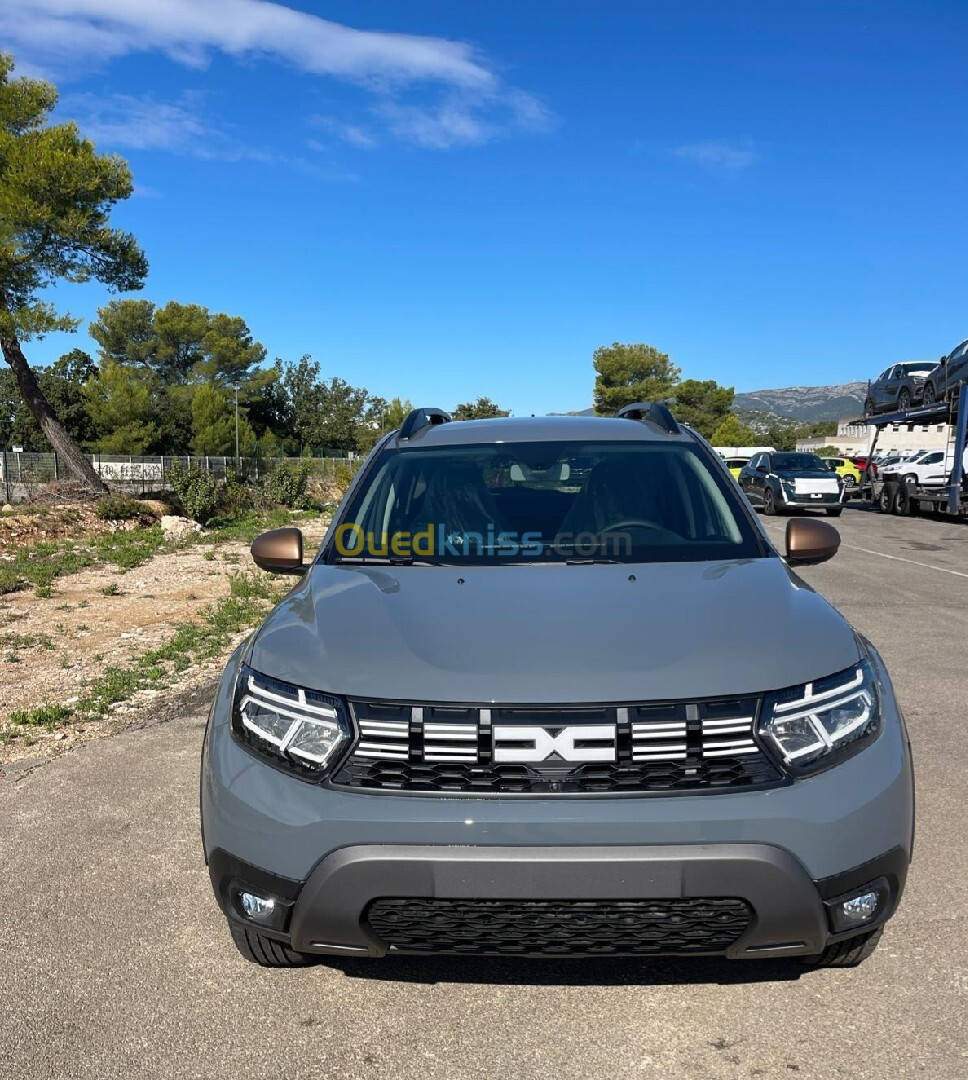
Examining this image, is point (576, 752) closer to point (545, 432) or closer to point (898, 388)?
point (545, 432)

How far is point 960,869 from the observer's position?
337 cm

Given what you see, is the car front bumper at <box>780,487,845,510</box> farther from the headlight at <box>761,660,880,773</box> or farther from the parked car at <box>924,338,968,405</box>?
the headlight at <box>761,660,880,773</box>

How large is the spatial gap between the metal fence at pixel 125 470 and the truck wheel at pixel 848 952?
19275 mm

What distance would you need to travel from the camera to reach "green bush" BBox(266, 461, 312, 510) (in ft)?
83.0

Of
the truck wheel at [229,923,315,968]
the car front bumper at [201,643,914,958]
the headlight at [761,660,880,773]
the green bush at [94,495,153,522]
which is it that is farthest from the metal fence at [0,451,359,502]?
the headlight at [761,660,880,773]

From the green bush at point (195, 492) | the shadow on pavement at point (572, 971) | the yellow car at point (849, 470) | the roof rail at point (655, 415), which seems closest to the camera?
the shadow on pavement at point (572, 971)

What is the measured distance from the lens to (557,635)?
2445 mm

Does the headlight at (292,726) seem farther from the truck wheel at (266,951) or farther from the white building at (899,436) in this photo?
the white building at (899,436)

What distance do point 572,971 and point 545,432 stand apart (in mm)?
2173

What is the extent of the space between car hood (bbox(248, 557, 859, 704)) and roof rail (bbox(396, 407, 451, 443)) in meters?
1.26

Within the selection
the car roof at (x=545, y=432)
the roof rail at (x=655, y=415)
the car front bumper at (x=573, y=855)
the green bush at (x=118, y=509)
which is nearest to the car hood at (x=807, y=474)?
the green bush at (x=118, y=509)

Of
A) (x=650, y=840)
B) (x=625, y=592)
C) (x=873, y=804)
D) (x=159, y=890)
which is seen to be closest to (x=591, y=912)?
(x=650, y=840)

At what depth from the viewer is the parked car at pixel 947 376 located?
67.3 ft

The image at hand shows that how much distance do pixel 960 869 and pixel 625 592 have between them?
1.75 meters
